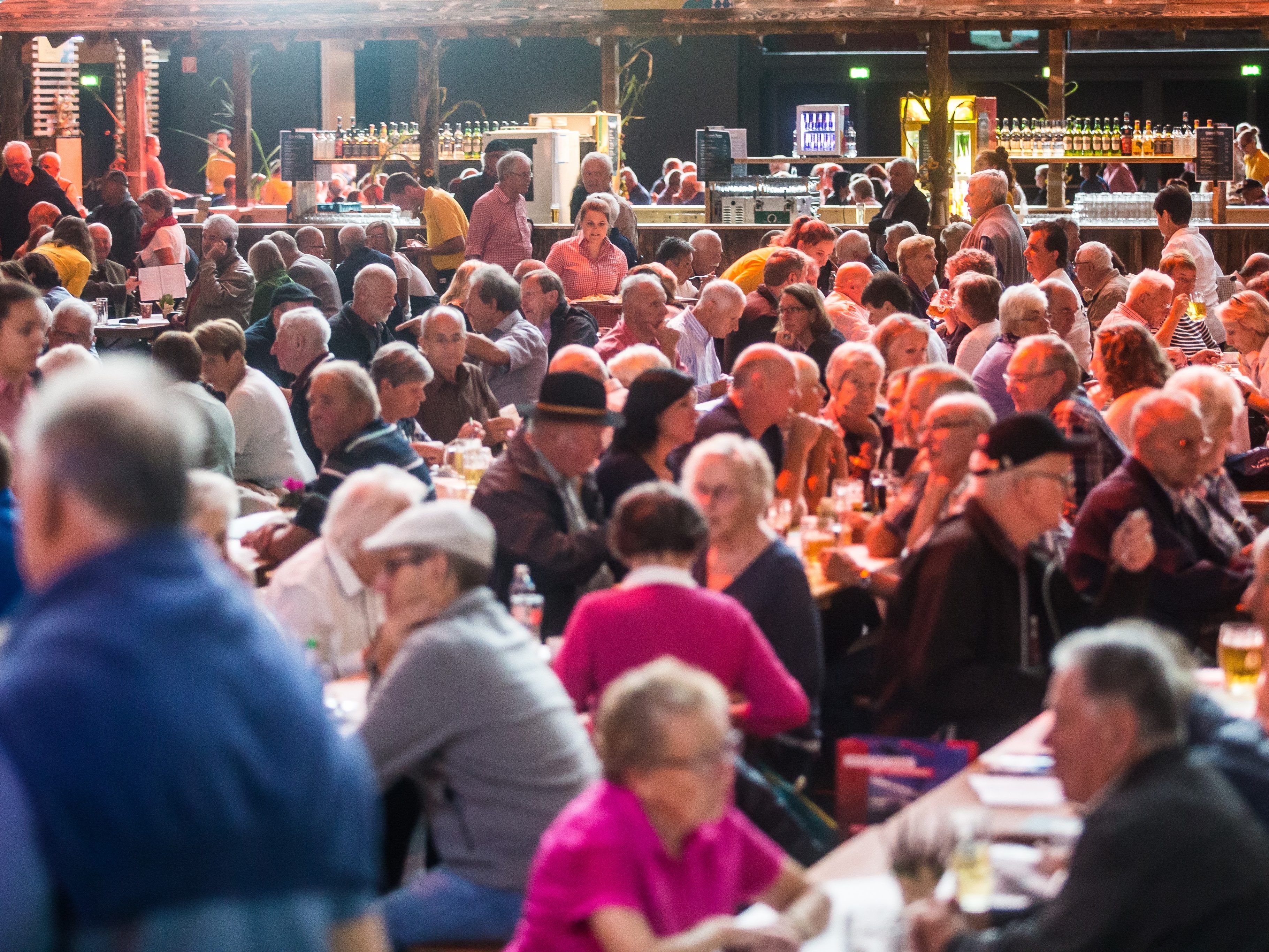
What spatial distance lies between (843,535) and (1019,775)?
224 cm

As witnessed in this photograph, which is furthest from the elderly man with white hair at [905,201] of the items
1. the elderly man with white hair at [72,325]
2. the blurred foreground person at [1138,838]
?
the blurred foreground person at [1138,838]

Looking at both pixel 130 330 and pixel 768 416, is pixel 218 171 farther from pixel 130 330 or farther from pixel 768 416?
pixel 768 416

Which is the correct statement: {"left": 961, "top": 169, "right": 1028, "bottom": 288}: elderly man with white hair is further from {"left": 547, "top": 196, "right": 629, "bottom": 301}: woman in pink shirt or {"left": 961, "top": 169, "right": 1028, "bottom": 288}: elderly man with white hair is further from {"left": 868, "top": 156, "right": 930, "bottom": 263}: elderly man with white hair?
{"left": 547, "top": 196, "right": 629, "bottom": 301}: woman in pink shirt

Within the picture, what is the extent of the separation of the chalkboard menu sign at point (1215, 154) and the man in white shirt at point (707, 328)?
6.10 meters

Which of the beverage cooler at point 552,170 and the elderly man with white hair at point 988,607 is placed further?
the beverage cooler at point 552,170

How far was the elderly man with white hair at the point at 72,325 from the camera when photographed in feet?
23.9

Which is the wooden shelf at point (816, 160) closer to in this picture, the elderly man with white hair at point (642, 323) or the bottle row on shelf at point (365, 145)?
the bottle row on shelf at point (365, 145)

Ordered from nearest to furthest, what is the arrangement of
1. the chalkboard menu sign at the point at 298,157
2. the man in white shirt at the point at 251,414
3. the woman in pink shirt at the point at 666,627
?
the woman in pink shirt at the point at 666,627, the man in white shirt at the point at 251,414, the chalkboard menu sign at the point at 298,157

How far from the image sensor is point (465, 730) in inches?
107

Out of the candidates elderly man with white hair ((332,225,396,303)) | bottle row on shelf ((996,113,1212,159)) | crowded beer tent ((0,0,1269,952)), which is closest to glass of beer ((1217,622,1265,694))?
crowded beer tent ((0,0,1269,952))

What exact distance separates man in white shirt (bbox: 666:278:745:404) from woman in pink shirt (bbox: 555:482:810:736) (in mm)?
3843

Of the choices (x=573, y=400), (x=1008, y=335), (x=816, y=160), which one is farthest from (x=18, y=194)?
(x=573, y=400)

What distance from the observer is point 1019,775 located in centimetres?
304

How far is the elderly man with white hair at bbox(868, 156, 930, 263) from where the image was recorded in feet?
35.7
